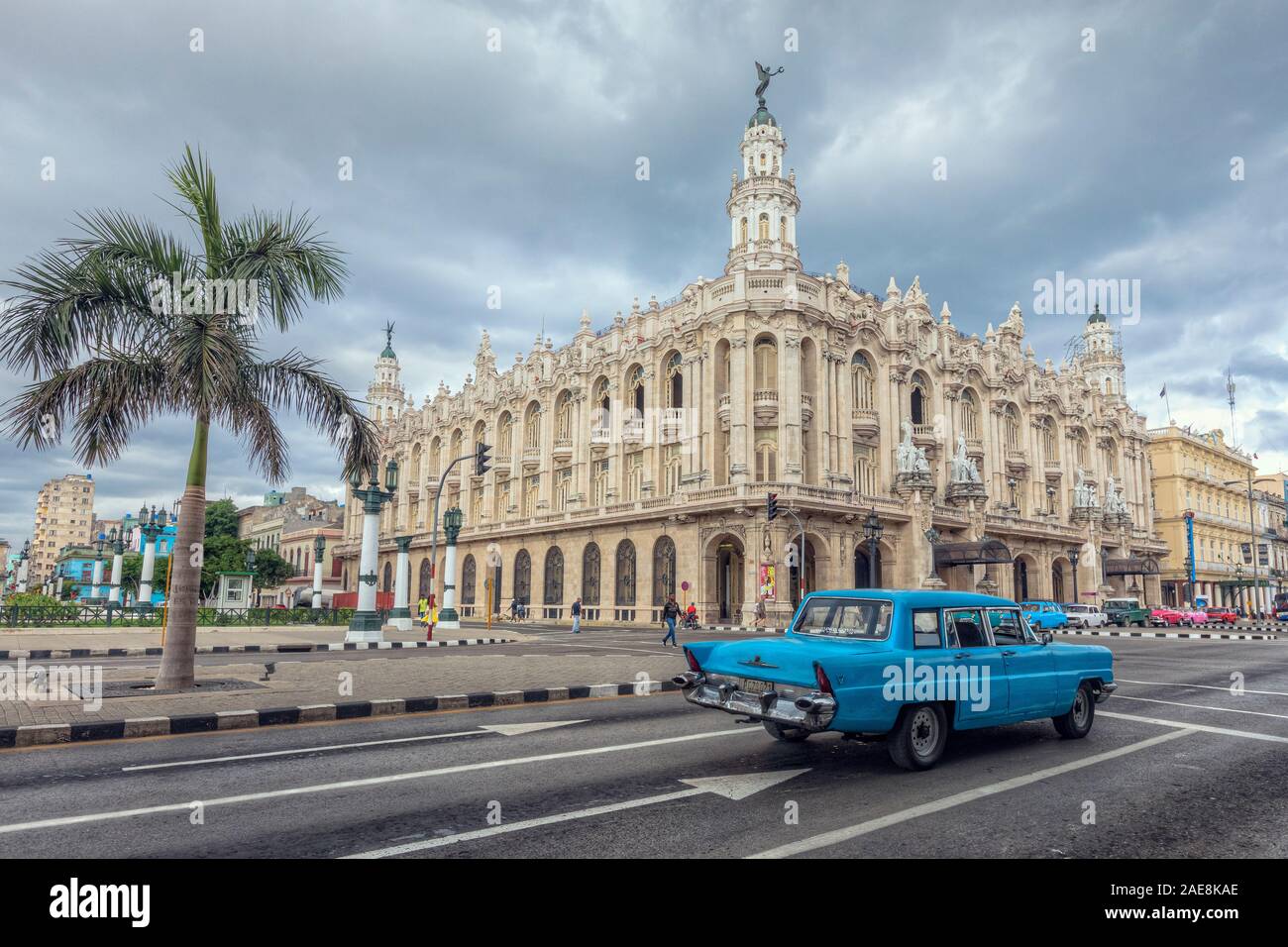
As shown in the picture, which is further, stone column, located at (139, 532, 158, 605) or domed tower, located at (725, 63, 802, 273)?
domed tower, located at (725, 63, 802, 273)

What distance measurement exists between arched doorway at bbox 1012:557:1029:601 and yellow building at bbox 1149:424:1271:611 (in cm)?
2108

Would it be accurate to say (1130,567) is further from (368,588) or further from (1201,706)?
(368,588)

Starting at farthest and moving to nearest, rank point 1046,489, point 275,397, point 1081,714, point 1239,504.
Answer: point 1239,504
point 1046,489
point 275,397
point 1081,714

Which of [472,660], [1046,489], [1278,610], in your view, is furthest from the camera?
[1278,610]

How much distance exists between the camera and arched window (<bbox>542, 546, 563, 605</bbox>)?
46.4 metres

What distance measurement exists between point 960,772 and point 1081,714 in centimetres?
255

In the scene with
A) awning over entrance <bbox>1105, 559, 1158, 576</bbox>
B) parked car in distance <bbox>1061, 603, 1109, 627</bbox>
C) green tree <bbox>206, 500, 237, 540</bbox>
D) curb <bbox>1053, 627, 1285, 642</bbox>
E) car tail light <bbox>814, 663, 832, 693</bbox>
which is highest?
green tree <bbox>206, 500, 237, 540</bbox>

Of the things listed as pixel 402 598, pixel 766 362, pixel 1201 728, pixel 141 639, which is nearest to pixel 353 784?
pixel 1201 728

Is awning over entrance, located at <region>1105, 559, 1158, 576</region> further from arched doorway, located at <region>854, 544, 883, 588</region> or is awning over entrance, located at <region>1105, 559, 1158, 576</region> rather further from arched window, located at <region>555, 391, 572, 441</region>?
arched window, located at <region>555, 391, 572, 441</region>

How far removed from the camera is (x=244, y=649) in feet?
65.1

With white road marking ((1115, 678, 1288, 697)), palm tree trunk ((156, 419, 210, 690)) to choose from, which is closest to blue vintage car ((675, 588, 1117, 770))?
white road marking ((1115, 678, 1288, 697))
